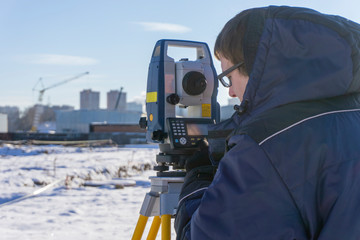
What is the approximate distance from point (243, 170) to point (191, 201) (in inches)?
13.4

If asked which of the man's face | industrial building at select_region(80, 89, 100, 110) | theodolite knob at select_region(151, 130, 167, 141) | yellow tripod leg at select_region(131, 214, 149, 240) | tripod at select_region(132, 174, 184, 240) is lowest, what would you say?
yellow tripod leg at select_region(131, 214, 149, 240)

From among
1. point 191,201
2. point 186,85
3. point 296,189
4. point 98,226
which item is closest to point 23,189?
point 98,226

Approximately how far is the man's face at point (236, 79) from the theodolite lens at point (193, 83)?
1.24 m

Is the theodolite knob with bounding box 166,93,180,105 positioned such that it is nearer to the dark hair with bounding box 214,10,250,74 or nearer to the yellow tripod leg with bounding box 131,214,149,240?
the yellow tripod leg with bounding box 131,214,149,240

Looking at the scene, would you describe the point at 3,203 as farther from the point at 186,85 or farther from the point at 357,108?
the point at 357,108

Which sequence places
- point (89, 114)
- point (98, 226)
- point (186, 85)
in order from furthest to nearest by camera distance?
point (89, 114) < point (98, 226) < point (186, 85)

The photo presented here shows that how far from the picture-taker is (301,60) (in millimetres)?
987

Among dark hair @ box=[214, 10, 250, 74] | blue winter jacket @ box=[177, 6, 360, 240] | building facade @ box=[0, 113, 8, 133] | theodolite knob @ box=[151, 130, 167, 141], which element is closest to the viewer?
blue winter jacket @ box=[177, 6, 360, 240]

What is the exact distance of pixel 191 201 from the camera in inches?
49.8

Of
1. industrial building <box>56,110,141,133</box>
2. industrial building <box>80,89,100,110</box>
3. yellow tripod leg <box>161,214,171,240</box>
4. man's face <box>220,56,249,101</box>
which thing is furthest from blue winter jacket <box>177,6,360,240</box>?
industrial building <box>80,89,100,110</box>

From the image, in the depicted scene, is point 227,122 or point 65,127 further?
point 65,127

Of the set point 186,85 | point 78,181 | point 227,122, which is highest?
point 186,85

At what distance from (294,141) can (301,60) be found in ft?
0.64

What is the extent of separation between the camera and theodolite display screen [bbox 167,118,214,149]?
7.26 feet
